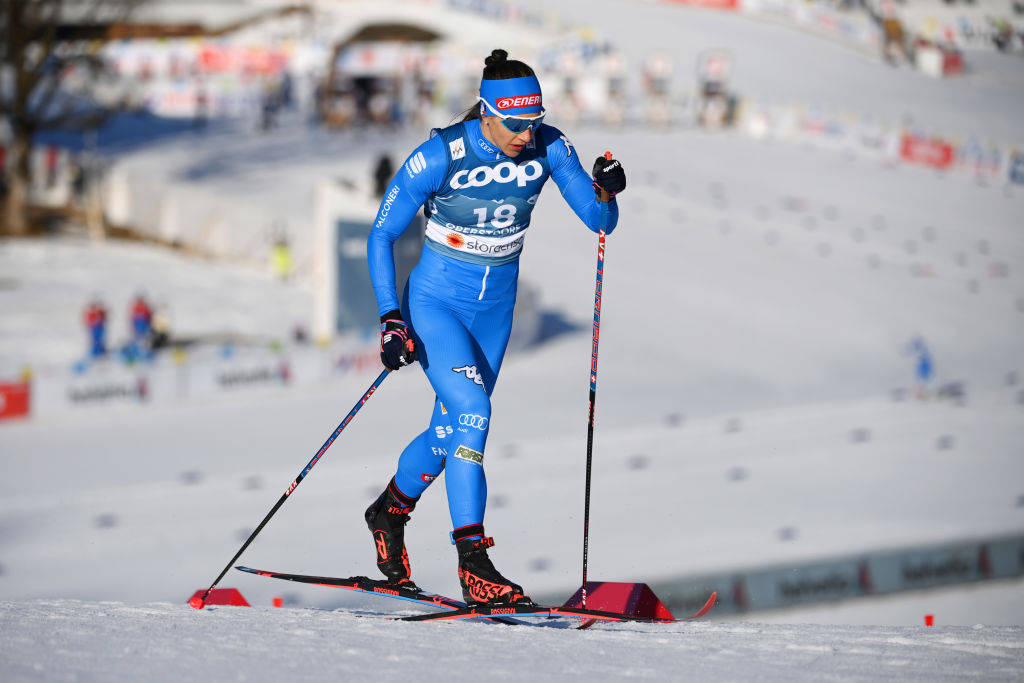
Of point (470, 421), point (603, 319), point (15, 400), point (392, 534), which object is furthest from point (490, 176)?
point (603, 319)

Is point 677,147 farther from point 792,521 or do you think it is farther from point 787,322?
point 792,521

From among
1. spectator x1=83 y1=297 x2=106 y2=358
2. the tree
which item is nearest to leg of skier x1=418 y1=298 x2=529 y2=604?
spectator x1=83 y1=297 x2=106 y2=358

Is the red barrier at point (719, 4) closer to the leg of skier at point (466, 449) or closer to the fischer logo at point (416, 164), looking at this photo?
the fischer logo at point (416, 164)

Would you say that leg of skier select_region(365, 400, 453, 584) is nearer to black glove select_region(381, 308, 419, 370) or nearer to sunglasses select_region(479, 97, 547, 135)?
black glove select_region(381, 308, 419, 370)

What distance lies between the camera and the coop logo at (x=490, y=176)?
4473 millimetres

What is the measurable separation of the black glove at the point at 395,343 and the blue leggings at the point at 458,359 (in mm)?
139

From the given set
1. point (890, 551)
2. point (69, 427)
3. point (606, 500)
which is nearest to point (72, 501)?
point (69, 427)

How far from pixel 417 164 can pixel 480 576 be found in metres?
1.61

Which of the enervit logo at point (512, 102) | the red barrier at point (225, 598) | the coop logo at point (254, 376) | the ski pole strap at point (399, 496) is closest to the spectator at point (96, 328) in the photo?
the coop logo at point (254, 376)

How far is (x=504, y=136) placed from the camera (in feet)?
14.5

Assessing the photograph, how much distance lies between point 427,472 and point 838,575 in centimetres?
500

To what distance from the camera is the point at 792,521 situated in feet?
36.7

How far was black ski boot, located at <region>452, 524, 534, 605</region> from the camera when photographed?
14.5 ft

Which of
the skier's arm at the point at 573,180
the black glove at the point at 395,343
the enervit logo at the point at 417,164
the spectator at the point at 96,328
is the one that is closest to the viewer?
the black glove at the point at 395,343
